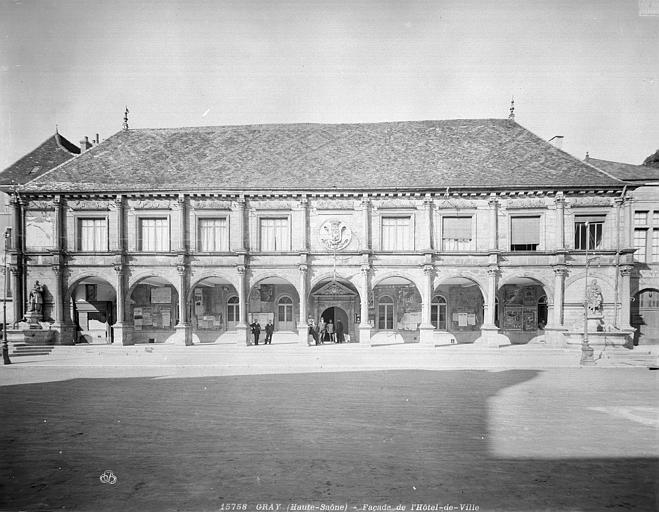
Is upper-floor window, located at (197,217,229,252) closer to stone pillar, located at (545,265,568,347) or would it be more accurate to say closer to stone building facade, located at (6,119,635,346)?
stone building facade, located at (6,119,635,346)

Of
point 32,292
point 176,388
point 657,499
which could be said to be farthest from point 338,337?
point 657,499

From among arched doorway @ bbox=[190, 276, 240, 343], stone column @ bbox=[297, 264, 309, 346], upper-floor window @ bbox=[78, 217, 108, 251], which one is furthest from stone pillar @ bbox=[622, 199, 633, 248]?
upper-floor window @ bbox=[78, 217, 108, 251]

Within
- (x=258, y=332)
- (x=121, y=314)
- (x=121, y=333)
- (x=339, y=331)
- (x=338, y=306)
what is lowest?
(x=339, y=331)

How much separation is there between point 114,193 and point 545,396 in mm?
22875

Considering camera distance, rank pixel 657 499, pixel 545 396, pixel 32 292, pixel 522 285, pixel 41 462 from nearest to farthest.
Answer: pixel 657 499 → pixel 41 462 → pixel 545 396 → pixel 32 292 → pixel 522 285

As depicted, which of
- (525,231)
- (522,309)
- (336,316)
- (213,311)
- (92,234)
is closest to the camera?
(525,231)

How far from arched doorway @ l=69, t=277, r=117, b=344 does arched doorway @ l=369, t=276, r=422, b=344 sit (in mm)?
16505

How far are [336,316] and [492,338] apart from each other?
9075 millimetres

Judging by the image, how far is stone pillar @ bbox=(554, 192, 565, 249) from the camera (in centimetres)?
2188

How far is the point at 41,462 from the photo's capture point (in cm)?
682

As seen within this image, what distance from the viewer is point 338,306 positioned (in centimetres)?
2488

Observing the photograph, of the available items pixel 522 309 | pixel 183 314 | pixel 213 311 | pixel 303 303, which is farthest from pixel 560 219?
pixel 183 314

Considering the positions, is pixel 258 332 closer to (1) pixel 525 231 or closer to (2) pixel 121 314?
(2) pixel 121 314

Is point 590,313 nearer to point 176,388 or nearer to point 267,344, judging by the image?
point 267,344
